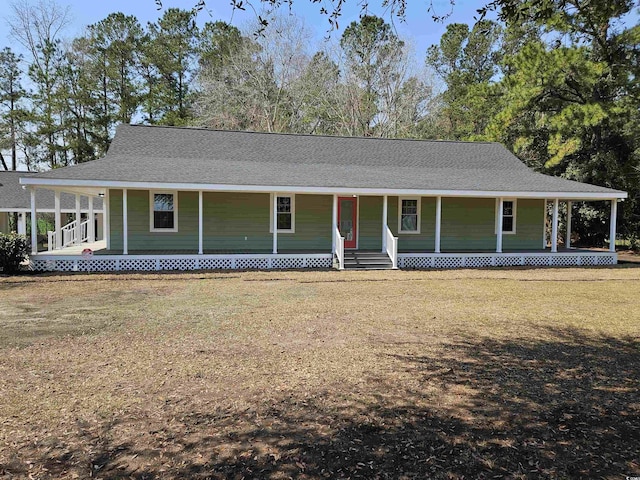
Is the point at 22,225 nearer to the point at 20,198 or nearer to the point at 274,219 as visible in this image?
the point at 20,198

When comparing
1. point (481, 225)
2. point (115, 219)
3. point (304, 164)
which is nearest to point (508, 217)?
point (481, 225)

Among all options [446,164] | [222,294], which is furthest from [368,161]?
[222,294]

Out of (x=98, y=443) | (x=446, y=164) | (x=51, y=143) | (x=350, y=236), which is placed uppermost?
(x=51, y=143)

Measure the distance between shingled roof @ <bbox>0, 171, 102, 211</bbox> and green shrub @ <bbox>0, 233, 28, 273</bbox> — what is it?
39.9 feet

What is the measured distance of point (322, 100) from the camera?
34594mm

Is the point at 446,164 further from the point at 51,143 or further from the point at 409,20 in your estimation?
the point at 51,143

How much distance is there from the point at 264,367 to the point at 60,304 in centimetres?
577

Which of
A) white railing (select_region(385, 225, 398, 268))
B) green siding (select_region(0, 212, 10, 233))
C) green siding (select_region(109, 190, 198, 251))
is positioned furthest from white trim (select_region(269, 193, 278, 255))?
green siding (select_region(0, 212, 10, 233))

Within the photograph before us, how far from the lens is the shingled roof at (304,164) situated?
1427 cm

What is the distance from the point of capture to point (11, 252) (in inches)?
508

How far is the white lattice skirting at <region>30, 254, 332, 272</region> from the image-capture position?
1337 centimetres

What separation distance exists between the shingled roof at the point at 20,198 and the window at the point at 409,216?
1817 centimetres

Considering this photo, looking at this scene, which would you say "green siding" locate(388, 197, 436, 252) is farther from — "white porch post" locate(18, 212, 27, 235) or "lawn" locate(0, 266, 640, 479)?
"white porch post" locate(18, 212, 27, 235)

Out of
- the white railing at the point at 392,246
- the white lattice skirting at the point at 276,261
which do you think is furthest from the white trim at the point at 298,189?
the white lattice skirting at the point at 276,261
